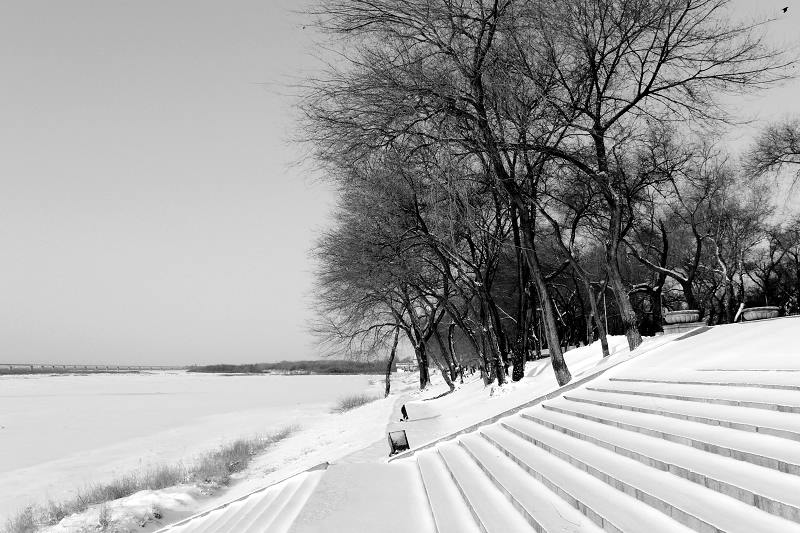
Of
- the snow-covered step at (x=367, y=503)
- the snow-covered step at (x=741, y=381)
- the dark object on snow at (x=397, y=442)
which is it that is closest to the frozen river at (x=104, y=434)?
the dark object on snow at (x=397, y=442)

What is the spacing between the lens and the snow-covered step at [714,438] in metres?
5.20

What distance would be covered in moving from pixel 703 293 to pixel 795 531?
4274 cm

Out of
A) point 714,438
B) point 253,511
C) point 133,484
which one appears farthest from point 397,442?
point 133,484

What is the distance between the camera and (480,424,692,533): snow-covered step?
16.0 ft

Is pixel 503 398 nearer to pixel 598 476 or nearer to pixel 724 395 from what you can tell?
pixel 724 395

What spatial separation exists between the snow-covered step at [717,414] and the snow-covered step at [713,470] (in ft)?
1.62

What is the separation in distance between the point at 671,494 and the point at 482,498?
6.93 feet

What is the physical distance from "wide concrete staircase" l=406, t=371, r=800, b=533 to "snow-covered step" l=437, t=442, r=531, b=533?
0.04 feet

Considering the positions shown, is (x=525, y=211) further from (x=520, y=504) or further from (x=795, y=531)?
(x=795, y=531)

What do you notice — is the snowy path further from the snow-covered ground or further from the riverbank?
the riverbank

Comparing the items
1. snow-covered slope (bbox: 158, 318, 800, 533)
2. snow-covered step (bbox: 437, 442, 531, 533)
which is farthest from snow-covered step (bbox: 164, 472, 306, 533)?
snow-covered step (bbox: 437, 442, 531, 533)

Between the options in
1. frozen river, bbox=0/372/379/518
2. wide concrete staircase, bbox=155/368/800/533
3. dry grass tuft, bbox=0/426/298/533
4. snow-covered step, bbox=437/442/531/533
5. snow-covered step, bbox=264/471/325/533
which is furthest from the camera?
frozen river, bbox=0/372/379/518

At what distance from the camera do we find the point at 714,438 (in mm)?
6164

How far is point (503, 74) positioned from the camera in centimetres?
1338
